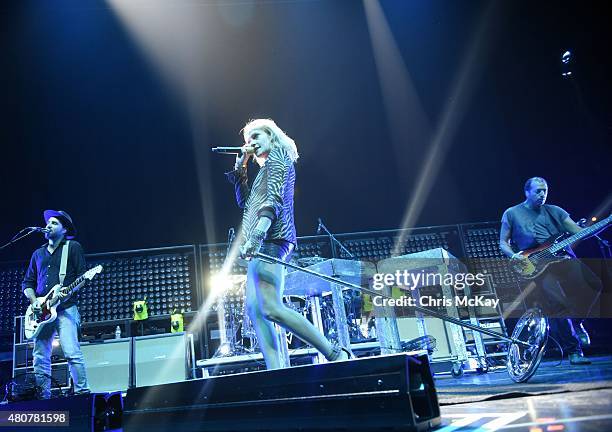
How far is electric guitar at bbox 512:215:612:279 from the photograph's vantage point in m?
3.64

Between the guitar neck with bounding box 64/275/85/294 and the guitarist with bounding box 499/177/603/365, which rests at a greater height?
the guitar neck with bounding box 64/275/85/294

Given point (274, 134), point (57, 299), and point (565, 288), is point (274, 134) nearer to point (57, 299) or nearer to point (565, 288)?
point (565, 288)

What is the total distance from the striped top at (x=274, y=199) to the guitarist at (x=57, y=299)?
110 inches

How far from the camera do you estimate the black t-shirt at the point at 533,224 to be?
396 centimetres

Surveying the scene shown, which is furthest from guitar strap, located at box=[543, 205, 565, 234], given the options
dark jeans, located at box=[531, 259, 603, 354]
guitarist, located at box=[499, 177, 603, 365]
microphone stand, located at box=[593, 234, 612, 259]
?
microphone stand, located at box=[593, 234, 612, 259]

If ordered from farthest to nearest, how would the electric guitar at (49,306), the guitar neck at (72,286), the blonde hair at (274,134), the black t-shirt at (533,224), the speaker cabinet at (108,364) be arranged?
the speaker cabinet at (108,364) < the guitar neck at (72,286) < the electric guitar at (49,306) < the black t-shirt at (533,224) < the blonde hair at (274,134)

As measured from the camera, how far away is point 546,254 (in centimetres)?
373

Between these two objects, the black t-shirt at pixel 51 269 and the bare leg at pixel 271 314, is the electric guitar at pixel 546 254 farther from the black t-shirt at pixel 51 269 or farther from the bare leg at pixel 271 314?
the black t-shirt at pixel 51 269

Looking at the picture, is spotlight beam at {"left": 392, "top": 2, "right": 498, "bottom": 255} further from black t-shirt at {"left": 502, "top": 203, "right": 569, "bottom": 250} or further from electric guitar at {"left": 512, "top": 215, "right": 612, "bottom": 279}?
electric guitar at {"left": 512, "top": 215, "right": 612, "bottom": 279}

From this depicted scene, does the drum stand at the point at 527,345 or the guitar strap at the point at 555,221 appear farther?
the guitar strap at the point at 555,221

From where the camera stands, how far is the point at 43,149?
609 centimetres

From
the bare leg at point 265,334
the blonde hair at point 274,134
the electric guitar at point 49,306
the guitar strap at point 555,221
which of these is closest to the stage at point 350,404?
the bare leg at point 265,334

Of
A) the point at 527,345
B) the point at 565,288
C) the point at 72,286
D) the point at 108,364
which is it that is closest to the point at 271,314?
the point at 527,345

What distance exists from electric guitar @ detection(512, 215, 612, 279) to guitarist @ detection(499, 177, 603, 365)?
0.05 metres
